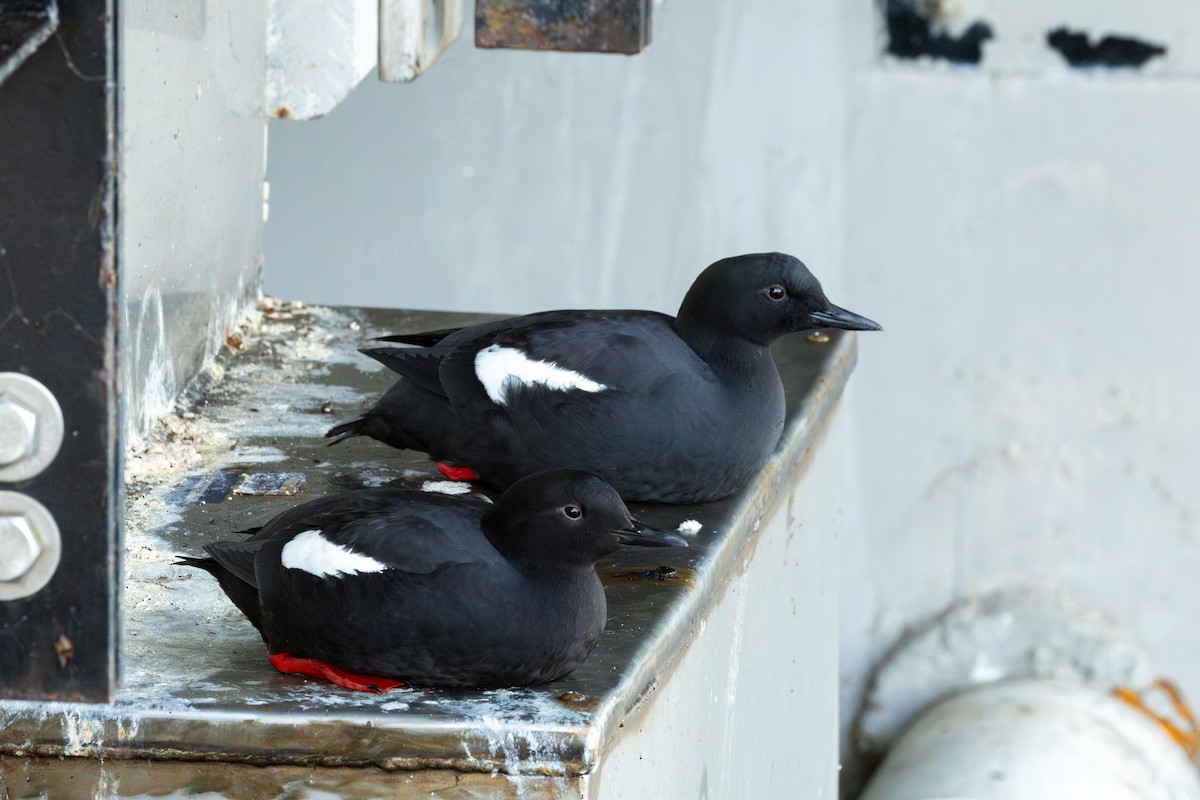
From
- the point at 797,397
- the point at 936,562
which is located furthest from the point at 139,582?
the point at 936,562

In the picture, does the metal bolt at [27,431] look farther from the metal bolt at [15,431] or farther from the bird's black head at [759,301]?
the bird's black head at [759,301]

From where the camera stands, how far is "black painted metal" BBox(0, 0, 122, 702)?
1.16m

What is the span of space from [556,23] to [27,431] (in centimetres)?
202

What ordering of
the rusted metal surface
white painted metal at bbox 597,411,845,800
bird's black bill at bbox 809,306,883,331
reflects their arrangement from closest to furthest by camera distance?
white painted metal at bbox 597,411,845,800 → bird's black bill at bbox 809,306,883,331 → the rusted metal surface

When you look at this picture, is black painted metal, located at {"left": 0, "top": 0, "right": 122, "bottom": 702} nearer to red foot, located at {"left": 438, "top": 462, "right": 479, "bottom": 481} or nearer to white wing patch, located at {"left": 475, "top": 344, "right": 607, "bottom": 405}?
white wing patch, located at {"left": 475, "top": 344, "right": 607, "bottom": 405}

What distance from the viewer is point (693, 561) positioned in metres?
2.30

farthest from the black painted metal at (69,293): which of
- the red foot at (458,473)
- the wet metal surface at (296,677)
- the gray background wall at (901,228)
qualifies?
the gray background wall at (901,228)

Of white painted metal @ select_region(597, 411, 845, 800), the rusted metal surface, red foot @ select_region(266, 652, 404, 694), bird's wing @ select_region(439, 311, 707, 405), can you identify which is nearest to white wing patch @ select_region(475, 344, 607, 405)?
bird's wing @ select_region(439, 311, 707, 405)

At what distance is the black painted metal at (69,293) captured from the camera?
116cm

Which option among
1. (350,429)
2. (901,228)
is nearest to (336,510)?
(350,429)

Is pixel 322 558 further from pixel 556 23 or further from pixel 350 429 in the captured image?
pixel 556 23

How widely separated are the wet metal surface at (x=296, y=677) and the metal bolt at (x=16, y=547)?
64 centimetres

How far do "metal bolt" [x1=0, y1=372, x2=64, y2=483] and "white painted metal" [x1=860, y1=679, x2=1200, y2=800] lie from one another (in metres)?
3.56

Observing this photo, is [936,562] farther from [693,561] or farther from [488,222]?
[693,561]
